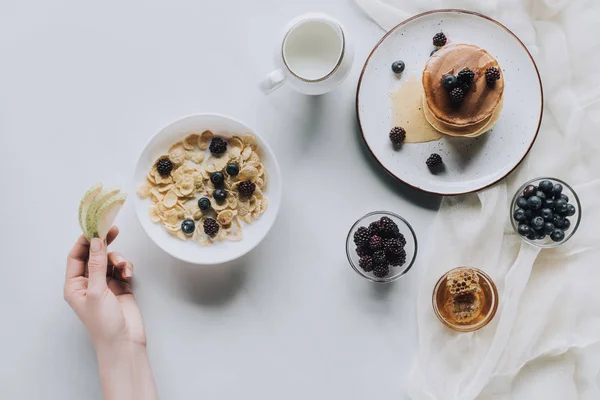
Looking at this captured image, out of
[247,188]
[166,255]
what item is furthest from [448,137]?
[166,255]

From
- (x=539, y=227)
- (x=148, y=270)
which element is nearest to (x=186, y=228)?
(x=148, y=270)

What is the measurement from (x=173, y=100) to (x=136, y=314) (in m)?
0.51

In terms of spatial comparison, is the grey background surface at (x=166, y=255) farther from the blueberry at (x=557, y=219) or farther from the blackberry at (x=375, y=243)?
the blueberry at (x=557, y=219)

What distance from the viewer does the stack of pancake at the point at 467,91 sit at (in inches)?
56.6

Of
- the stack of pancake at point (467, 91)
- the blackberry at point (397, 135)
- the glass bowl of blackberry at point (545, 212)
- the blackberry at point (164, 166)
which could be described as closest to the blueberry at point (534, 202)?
the glass bowl of blackberry at point (545, 212)

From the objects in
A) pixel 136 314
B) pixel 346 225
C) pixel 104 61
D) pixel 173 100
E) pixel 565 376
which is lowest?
pixel 565 376

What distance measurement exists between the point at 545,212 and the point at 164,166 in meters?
0.85

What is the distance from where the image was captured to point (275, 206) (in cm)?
147

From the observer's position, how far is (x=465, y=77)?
142 centimetres

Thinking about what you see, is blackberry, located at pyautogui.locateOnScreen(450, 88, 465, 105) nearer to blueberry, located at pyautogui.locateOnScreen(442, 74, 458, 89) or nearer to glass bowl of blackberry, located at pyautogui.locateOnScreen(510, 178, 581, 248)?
blueberry, located at pyautogui.locateOnScreen(442, 74, 458, 89)

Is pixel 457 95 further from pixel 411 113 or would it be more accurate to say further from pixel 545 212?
pixel 545 212

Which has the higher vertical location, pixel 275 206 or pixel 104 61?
pixel 104 61

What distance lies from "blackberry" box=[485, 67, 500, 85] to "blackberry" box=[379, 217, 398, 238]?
0.38 m

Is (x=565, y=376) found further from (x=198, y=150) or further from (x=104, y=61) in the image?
(x=104, y=61)
